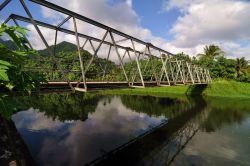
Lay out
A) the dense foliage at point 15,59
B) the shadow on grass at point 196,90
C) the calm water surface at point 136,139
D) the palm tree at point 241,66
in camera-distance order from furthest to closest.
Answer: the palm tree at point 241,66
the shadow on grass at point 196,90
the calm water surface at point 136,139
the dense foliage at point 15,59

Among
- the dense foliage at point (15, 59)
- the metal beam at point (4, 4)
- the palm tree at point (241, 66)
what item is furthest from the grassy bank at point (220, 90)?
the dense foliage at point (15, 59)

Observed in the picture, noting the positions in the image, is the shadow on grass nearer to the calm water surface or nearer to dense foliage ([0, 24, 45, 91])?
the calm water surface

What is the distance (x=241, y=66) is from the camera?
239 ft

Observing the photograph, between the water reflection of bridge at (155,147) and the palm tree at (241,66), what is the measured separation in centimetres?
5350

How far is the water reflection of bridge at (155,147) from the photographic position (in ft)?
52.5

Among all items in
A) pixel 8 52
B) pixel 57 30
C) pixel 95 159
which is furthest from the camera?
pixel 95 159

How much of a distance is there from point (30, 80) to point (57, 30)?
34.0 ft

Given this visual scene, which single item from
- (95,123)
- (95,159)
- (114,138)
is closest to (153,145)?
(114,138)

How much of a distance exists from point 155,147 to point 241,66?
216ft

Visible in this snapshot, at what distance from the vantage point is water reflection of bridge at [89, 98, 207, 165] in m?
16.0

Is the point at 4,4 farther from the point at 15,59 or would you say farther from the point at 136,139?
the point at 136,139

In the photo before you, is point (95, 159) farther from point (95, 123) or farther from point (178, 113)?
point (178, 113)

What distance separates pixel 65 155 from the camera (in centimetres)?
1709

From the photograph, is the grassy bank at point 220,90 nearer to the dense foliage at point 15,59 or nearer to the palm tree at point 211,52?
the palm tree at point 211,52
